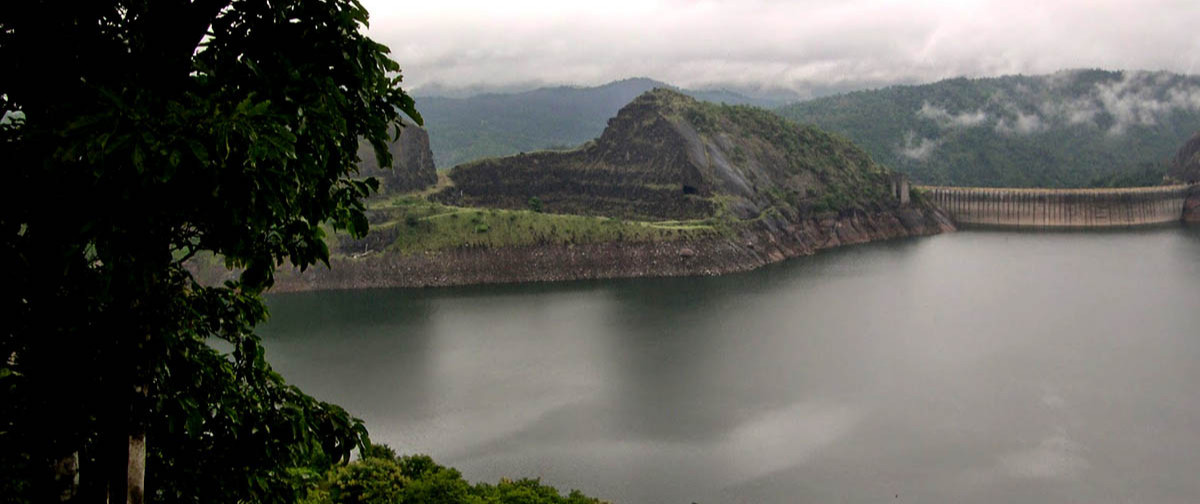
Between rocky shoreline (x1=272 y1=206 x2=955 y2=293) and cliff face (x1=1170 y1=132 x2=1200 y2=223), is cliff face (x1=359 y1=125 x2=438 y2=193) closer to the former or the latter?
rocky shoreline (x1=272 y1=206 x2=955 y2=293)

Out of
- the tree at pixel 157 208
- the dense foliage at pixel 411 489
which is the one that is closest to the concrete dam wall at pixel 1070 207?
the dense foliage at pixel 411 489

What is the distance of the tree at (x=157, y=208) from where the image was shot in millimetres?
5160

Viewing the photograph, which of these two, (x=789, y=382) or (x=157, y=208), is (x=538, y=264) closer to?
(x=789, y=382)

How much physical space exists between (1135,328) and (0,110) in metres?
53.7

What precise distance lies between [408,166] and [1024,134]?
12885 cm

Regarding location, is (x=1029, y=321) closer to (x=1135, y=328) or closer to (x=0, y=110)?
(x=1135, y=328)

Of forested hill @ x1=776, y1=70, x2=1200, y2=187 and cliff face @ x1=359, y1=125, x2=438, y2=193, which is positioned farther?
forested hill @ x1=776, y1=70, x2=1200, y2=187

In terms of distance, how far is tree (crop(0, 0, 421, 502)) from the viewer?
5.16 meters

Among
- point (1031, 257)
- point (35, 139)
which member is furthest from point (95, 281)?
point (1031, 257)

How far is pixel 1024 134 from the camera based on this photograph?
177750 mm

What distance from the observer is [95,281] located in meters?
5.71

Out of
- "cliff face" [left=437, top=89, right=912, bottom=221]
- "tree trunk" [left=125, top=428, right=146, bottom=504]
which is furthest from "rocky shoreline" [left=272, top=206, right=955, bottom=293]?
"tree trunk" [left=125, top=428, right=146, bottom=504]

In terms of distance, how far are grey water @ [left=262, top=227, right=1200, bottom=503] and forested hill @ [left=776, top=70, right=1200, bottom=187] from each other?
3446 inches

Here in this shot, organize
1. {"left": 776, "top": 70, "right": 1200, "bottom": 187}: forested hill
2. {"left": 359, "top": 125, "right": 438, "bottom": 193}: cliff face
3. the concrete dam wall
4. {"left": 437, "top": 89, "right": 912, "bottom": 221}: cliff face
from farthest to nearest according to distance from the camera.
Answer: {"left": 776, "top": 70, "right": 1200, "bottom": 187}: forested hill
the concrete dam wall
{"left": 359, "top": 125, "right": 438, "bottom": 193}: cliff face
{"left": 437, "top": 89, "right": 912, "bottom": 221}: cliff face
